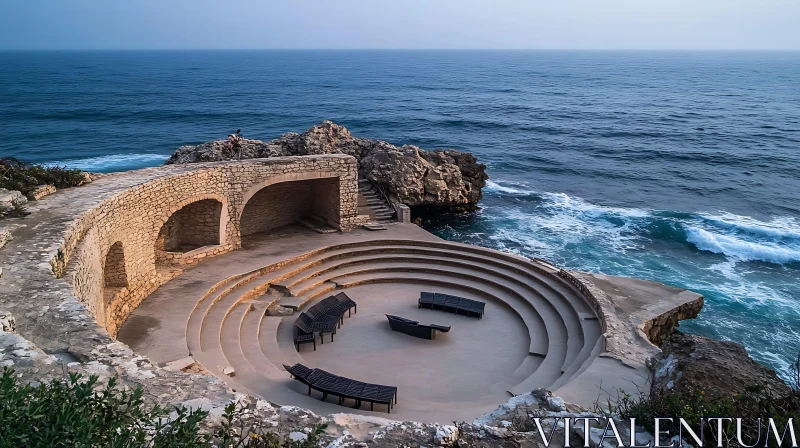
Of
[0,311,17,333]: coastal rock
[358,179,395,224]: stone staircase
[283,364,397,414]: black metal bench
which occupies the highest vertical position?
[0,311,17,333]: coastal rock

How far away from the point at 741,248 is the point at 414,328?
19.0m

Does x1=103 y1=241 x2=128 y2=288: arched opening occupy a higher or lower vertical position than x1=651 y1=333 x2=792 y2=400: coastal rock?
lower

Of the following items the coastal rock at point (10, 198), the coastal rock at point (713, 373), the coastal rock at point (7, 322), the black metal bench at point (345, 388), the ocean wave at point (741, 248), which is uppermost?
the coastal rock at point (10, 198)

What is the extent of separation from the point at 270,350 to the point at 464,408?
16.5 feet

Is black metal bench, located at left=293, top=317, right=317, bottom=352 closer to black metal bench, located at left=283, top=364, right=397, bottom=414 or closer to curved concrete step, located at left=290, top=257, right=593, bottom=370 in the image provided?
black metal bench, located at left=283, top=364, right=397, bottom=414

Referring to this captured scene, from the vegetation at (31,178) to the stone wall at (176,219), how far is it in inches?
84.5

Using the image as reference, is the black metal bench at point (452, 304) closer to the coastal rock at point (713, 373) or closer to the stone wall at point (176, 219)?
the stone wall at point (176, 219)

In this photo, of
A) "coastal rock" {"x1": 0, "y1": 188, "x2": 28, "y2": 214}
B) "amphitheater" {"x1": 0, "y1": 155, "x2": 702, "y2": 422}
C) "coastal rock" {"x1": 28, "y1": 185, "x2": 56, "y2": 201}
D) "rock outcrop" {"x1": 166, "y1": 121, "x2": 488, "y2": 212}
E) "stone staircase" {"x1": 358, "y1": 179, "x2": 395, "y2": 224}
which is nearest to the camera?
"amphitheater" {"x1": 0, "y1": 155, "x2": 702, "y2": 422}

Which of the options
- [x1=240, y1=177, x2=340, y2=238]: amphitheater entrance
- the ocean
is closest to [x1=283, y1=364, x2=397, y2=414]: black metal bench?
[x1=240, y1=177, x2=340, y2=238]: amphitheater entrance

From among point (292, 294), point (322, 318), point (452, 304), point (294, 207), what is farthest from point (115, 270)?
point (452, 304)

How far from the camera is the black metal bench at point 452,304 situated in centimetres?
1520

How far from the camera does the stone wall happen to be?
11445mm

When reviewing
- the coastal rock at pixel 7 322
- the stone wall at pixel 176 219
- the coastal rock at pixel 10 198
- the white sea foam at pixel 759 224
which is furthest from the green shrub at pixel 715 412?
the white sea foam at pixel 759 224

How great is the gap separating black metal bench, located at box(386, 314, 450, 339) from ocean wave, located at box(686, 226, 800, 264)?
57.5ft
